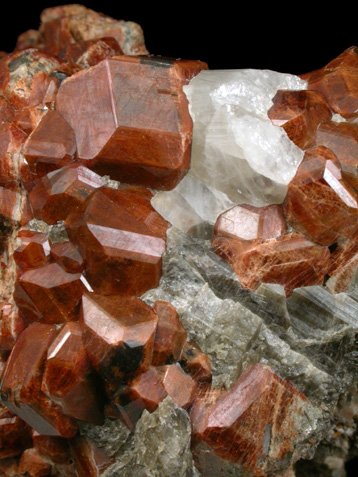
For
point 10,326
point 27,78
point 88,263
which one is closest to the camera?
point 88,263

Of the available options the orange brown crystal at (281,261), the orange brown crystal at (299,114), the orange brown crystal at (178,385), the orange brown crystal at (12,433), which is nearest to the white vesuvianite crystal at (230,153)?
the orange brown crystal at (299,114)

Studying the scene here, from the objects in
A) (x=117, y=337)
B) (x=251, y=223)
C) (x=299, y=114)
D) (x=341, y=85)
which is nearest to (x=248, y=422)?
(x=117, y=337)

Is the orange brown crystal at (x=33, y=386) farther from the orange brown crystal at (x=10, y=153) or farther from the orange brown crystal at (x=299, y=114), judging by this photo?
the orange brown crystal at (x=299, y=114)

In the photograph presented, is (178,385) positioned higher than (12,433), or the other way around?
(178,385)

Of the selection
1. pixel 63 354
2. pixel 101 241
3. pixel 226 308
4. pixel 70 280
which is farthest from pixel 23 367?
pixel 226 308

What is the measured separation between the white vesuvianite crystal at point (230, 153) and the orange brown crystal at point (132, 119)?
0.05m

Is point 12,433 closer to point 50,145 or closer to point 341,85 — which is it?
point 50,145

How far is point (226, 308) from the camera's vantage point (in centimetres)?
168

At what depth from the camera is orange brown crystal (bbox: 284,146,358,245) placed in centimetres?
165

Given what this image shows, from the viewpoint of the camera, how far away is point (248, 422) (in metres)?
1.55

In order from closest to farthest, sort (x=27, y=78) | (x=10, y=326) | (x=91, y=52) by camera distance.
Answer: (x=10, y=326) → (x=27, y=78) → (x=91, y=52)

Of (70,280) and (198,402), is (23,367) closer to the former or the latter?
(70,280)

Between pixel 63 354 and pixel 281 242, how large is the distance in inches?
23.9

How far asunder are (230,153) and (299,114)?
208 millimetres
